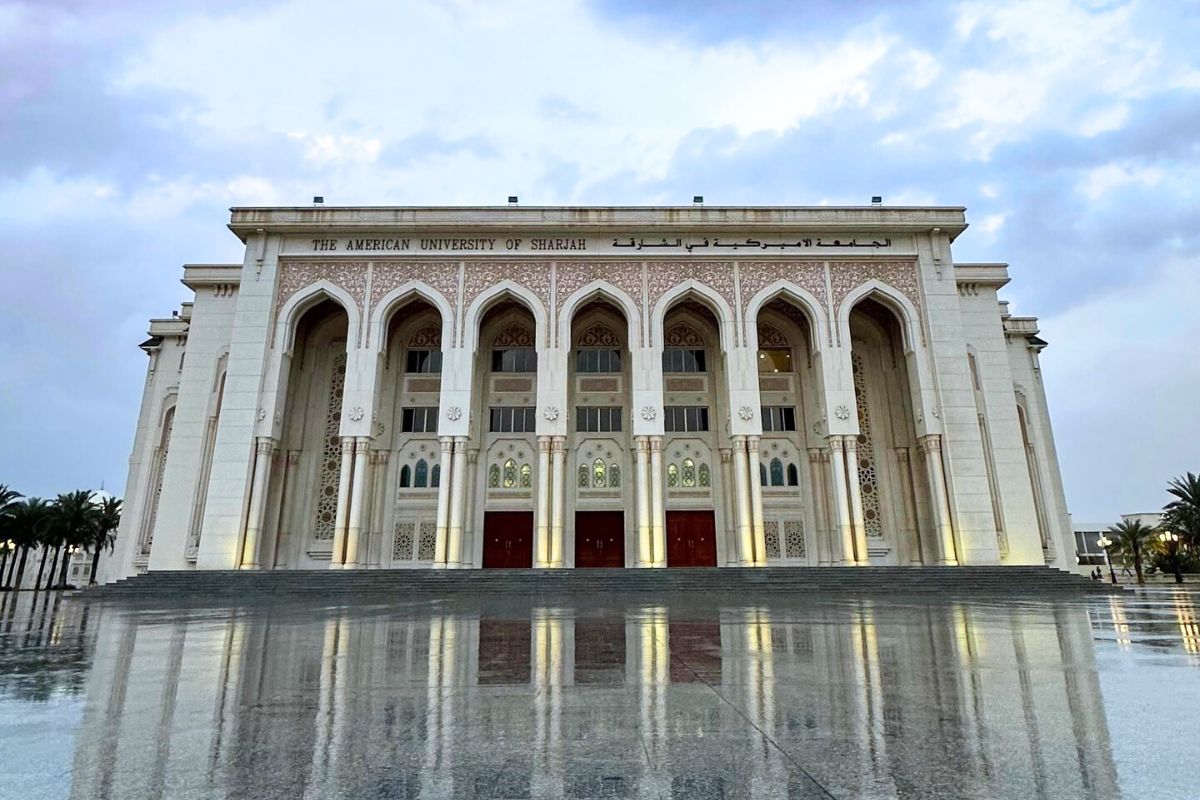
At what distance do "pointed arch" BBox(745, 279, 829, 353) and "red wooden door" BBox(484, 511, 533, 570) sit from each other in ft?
29.1

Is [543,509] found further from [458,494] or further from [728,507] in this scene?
[728,507]

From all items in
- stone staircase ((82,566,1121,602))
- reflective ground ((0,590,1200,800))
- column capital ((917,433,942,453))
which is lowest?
reflective ground ((0,590,1200,800))

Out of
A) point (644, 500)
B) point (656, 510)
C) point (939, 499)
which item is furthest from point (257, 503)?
point (939, 499)

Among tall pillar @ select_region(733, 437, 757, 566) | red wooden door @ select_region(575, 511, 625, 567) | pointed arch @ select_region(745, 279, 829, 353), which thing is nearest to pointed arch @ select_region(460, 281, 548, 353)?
red wooden door @ select_region(575, 511, 625, 567)

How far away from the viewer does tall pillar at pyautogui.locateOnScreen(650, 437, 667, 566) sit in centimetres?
1670

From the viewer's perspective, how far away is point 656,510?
17.3m

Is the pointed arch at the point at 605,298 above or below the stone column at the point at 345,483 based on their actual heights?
→ above

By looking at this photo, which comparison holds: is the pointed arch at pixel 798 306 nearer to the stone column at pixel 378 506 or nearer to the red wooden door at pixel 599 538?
the red wooden door at pixel 599 538

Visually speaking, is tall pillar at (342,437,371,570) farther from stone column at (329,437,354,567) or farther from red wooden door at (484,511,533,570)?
red wooden door at (484,511,533,570)

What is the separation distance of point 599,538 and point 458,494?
4.77 m

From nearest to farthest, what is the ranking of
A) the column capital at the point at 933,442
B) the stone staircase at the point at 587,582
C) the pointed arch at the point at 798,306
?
the stone staircase at the point at 587,582 < the column capital at the point at 933,442 < the pointed arch at the point at 798,306

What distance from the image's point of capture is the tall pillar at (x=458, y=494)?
17.1m

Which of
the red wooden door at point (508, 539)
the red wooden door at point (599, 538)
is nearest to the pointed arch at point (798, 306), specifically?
the red wooden door at point (599, 538)

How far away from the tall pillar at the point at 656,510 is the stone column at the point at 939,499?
7537 mm
